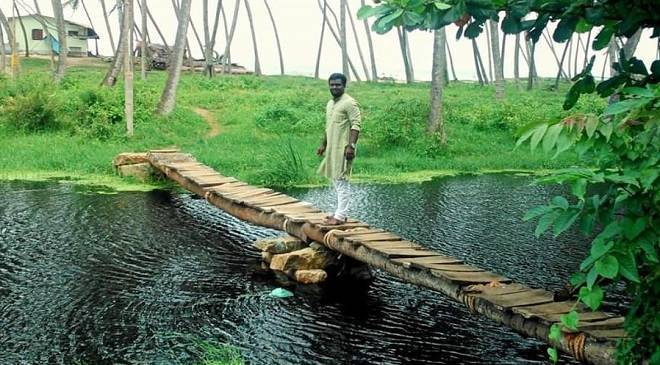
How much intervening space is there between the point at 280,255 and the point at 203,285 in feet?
3.22

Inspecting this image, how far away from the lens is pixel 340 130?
7734mm

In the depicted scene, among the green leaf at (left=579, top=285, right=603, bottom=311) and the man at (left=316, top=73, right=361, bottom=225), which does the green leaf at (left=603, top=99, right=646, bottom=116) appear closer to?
the green leaf at (left=579, top=285, right=603, bottom=311)

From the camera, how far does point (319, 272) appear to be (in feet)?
25.7

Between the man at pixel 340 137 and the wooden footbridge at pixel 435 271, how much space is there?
0.42 meters

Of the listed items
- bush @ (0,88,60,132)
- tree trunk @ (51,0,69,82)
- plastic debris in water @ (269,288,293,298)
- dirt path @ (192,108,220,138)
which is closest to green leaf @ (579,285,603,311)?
plastic debris in water @ (269,288,293,298)

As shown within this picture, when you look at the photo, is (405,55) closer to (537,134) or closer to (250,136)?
(250,136)

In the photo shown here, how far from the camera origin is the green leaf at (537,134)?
246 centimetres

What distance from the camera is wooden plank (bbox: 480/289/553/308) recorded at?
5186 millimetres

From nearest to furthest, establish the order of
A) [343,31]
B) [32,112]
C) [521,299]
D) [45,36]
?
[521,299] < [32,112] < [343,31] < [45,36]

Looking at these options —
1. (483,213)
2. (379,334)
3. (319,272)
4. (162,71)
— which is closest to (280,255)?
(319,272)

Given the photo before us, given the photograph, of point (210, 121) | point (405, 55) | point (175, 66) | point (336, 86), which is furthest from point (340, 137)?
point (405, 55)

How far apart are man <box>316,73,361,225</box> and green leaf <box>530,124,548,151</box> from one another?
502cm

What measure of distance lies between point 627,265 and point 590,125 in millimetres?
559

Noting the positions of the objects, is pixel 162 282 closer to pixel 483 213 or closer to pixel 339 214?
pixel 339 214
